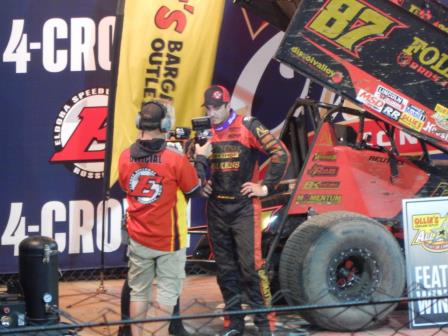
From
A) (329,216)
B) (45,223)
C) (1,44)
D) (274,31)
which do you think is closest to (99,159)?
(45,223)

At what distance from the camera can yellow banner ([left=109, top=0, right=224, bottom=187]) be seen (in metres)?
8.70

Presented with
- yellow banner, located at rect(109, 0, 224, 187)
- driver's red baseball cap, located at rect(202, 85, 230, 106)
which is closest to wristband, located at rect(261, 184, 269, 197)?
driver's red baseball cap, located at rect(202, 85, 230, 106)

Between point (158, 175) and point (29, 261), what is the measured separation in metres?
1.04

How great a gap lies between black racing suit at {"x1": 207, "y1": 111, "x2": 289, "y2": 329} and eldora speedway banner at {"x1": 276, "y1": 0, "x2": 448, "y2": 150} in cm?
59

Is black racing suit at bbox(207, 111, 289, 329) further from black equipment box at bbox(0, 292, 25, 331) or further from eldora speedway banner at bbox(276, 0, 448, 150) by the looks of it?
black equipment box at bbox(0, 292, 25, 331)

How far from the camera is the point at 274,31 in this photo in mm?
9758

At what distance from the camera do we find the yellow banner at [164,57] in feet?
28.6

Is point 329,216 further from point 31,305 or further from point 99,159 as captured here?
point 99,159

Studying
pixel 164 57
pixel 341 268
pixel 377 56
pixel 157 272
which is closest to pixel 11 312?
pixel 157 272

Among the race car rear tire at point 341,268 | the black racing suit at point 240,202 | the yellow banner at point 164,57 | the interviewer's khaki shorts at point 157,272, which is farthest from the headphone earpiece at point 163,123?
the yellow banner at point 164,57

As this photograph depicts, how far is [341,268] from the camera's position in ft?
24.1

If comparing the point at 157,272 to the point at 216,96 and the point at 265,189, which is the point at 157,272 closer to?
the point at 265,189

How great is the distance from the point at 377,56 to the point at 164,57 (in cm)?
230

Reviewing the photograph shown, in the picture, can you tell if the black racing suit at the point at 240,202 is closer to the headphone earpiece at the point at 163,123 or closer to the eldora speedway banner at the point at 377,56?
the eldora speedway banner at the point at 377,56
